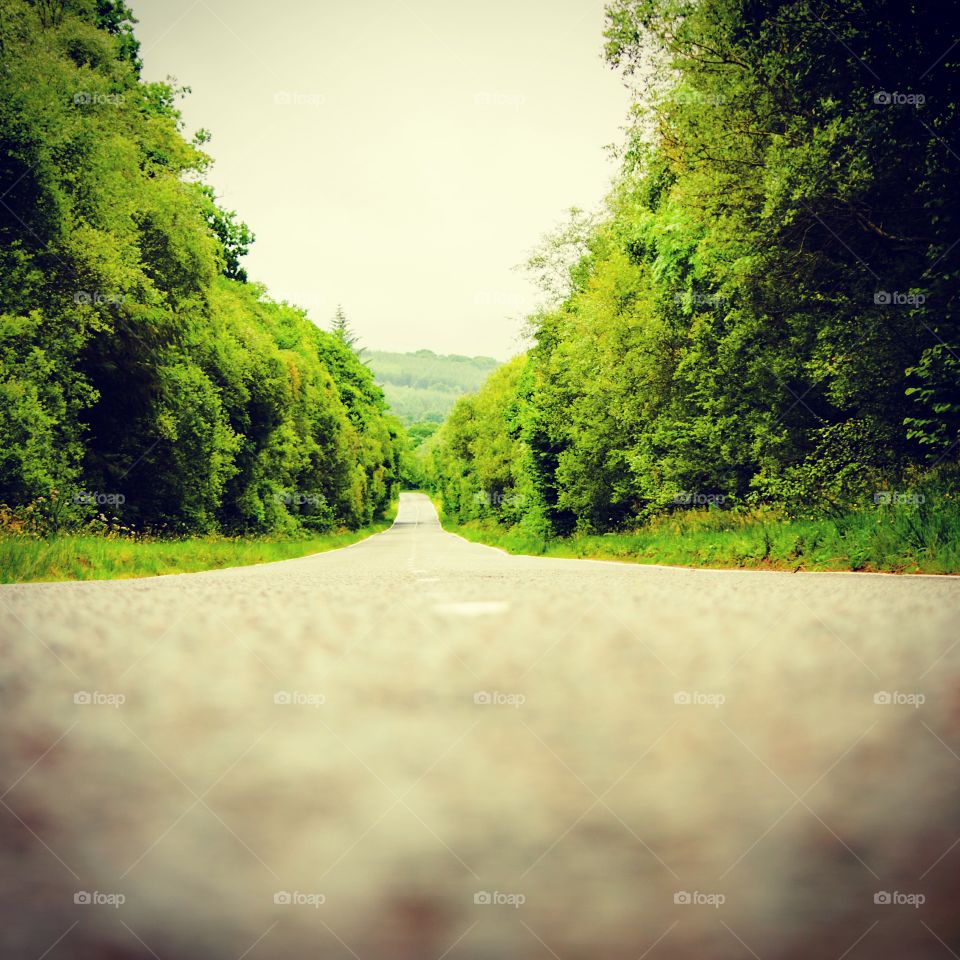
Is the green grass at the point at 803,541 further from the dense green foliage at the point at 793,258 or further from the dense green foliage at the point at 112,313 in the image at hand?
the dense green foliage at the point at 112,313

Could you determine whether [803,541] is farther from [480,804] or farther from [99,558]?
[480,804]

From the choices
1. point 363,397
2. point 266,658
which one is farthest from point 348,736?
point 363,397

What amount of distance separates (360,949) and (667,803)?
102cm

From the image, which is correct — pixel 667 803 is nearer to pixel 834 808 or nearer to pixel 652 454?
pixel 834 808

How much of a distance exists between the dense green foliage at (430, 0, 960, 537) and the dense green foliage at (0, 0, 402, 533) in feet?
41.5

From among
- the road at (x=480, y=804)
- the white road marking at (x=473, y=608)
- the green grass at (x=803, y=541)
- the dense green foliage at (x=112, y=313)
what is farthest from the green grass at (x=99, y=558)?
the green grass at (x=803, y=541)

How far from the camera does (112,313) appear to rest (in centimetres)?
2284

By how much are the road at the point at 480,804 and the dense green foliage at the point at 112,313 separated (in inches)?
644

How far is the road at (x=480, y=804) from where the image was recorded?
1754mm

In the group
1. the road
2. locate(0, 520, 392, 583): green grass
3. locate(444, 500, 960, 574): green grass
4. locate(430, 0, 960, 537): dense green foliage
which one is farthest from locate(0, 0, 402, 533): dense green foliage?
the road

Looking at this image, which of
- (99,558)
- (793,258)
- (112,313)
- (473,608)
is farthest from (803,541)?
Result: (112,313)

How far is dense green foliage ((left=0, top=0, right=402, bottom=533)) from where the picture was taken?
19.0 metres

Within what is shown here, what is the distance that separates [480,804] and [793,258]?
17.4 meters

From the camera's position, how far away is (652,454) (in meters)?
26.3
